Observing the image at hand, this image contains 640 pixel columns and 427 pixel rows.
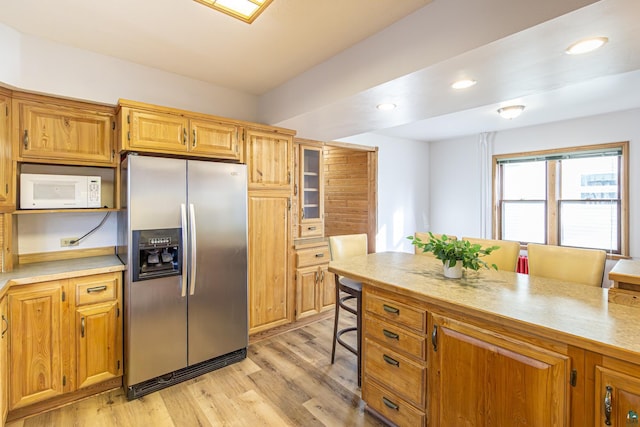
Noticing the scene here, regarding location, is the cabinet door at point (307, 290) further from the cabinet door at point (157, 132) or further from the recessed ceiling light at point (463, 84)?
the recessed ceiling light at point (463, 84)

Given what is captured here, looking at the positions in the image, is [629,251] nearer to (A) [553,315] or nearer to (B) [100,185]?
(A) [553,315]

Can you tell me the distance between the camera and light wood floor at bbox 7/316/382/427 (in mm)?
2006

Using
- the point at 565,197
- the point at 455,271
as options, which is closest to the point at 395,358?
the point at 455,271

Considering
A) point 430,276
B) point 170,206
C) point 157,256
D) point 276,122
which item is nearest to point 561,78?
point 430,276

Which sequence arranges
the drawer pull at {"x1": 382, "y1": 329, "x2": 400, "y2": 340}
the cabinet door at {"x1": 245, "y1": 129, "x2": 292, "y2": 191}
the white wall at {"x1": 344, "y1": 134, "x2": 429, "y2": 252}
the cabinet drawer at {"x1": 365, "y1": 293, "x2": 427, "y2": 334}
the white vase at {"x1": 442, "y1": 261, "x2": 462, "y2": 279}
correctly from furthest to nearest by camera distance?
the white wall at {"x1": 344, "y1": 134, "x2": 429, "y2": 252} → the cabinet door at {"x1": 245, "y1": 129, "x2": 292, "y2": 191} → the white vase at {"x1": 442, "y1": 261, "x2": 462, "y2": 279} → the drawer pull at {"x1": 382, "y1": 329, "x2": 400, "y2": 340} → the cabinet drawer at {"x1": 365, "y1": 293, "x2": 427, "y2": 334}

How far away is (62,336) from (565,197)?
19.2ft

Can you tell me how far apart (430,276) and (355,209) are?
2886 millimetres

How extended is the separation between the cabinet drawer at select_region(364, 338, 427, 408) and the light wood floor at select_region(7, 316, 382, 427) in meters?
0.34

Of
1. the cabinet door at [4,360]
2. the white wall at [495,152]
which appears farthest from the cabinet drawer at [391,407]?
the white wall at [495,152]

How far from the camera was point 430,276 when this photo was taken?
2.01 metres

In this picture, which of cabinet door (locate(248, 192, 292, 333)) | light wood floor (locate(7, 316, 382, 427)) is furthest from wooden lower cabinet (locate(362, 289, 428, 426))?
cabinet door (locate(248, 192, 292, 333))

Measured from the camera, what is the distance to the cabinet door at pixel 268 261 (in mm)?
3004

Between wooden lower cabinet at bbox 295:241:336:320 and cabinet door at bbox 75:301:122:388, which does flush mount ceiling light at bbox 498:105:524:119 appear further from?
cabinet door at bbox 75:301:122:388

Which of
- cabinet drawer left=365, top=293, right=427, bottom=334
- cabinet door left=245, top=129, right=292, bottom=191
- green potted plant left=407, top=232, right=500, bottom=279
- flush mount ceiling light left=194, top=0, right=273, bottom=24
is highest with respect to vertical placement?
flush mount ceiling light left=194, top=0, right=273, bottom=24
